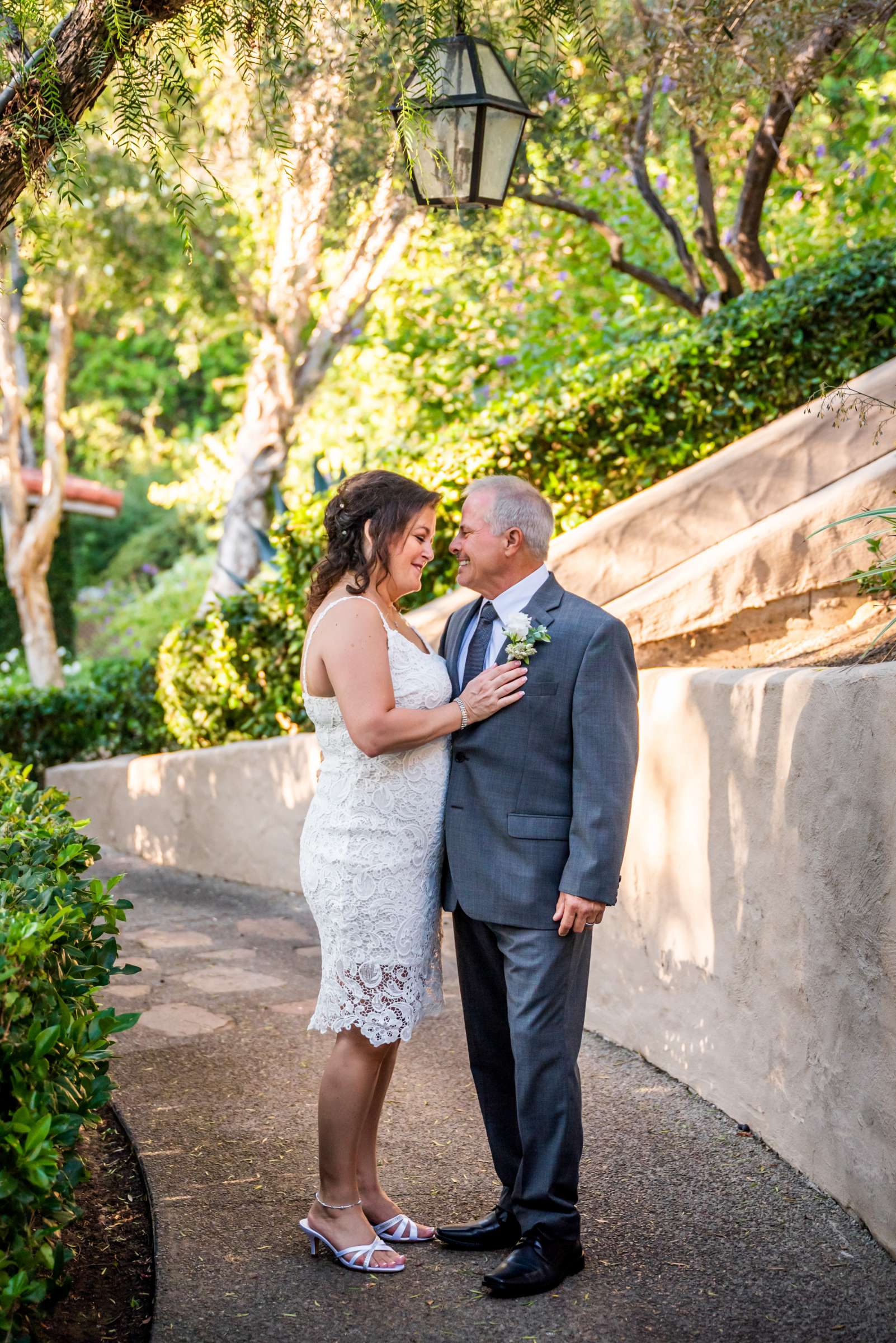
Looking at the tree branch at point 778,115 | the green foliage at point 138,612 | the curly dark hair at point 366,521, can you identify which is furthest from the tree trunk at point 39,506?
the curly dark hair at point 366,521

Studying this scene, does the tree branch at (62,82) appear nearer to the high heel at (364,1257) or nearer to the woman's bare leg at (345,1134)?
the woman's bare leg at (345,1134)

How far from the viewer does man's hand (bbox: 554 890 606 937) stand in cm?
298

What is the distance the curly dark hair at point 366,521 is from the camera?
3.21m

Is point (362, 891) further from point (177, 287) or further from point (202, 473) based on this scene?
point (202, 473)

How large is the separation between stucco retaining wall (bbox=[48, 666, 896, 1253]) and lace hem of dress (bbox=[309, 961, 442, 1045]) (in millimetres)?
1079

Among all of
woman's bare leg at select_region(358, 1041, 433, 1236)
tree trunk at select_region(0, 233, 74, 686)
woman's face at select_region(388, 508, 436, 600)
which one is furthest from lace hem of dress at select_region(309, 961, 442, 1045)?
tree trunk at select_region(0, 233, 74, 686)

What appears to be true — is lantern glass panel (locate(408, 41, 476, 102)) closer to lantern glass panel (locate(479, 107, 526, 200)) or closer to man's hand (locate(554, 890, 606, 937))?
lantern glass panel (locate(479, 107, 526, 200))

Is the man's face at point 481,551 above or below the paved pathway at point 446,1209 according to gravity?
above

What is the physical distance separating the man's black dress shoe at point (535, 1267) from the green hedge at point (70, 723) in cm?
811

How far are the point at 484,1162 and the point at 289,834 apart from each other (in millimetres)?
3791

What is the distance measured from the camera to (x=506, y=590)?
10.9 feet

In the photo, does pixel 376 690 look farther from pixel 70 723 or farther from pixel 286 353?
pixel 286 353

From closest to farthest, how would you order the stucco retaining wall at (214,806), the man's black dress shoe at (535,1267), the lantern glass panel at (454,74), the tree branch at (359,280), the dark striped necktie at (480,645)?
the man's black dress shoe at (535,1267) → the dark striped necktie at (480,645) → the lantern glass panel at (454,74) → the stucco retaining wall at (214,806) → the tree branch at (359,280)

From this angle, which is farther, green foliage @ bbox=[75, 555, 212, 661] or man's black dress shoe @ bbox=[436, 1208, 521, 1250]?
green foliage @ bbox=[75, 555, 212, 661]
